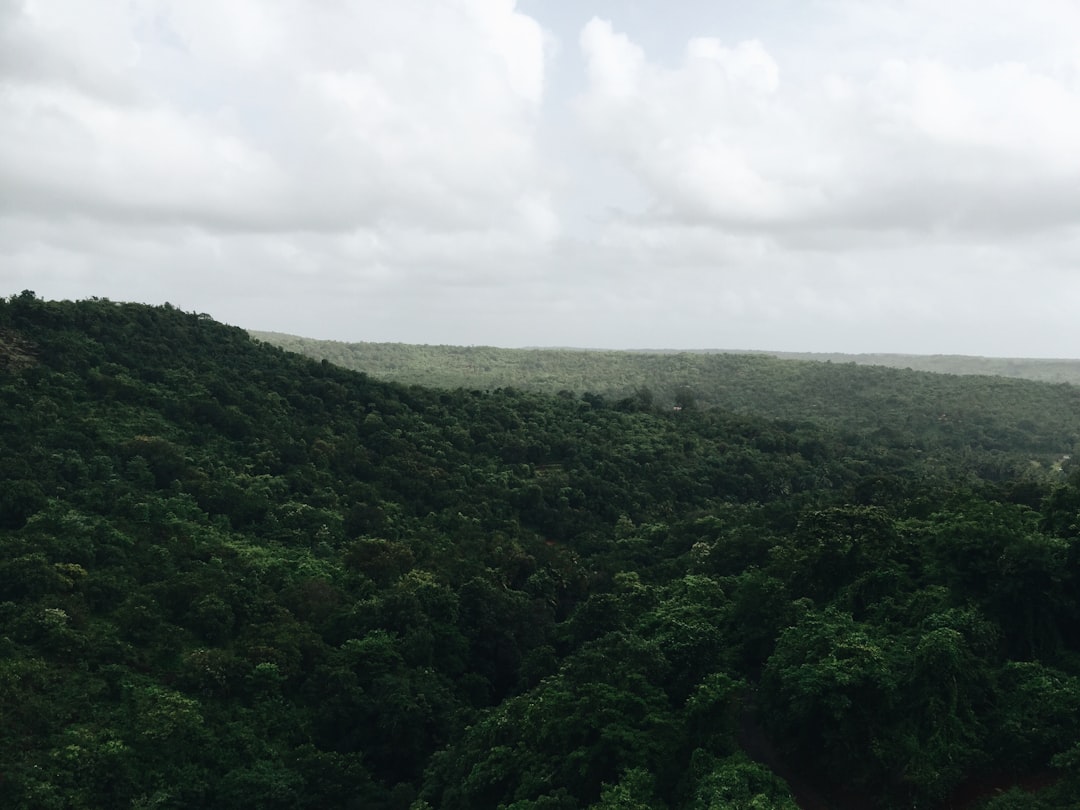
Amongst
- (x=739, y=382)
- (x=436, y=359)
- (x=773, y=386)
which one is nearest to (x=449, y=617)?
(x=773, y=386)

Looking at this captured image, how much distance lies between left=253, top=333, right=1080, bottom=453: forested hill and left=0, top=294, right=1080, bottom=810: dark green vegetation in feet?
114

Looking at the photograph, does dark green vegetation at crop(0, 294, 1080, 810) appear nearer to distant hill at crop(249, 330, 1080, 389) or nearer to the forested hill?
the forested hill

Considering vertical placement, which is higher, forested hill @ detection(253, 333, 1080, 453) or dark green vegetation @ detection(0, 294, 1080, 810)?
forested hill @ detection(253, 333, 1080, 453)

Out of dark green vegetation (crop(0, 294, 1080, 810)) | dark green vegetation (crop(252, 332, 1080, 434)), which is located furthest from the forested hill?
dark green vegetation (crop(0, 294, 1080, 810))

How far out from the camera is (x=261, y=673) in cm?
2767

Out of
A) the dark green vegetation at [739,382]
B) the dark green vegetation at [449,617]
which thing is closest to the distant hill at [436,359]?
the dark green vegetation at [739,382]

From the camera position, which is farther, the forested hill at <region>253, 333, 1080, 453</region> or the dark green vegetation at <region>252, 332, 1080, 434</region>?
the dark green vegetation at <region>252, 332, 1080, 434</region>

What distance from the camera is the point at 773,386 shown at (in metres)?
127

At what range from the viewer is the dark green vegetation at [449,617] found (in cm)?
2027

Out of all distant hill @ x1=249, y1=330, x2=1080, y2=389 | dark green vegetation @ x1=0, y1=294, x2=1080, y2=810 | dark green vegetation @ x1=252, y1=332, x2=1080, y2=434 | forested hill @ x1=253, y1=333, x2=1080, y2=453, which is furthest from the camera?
distant hill @ x1=249, y1=330, x2=1080, y2=389

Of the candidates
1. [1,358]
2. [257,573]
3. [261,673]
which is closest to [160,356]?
[1,358]

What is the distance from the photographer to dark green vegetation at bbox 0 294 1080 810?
20266 mm

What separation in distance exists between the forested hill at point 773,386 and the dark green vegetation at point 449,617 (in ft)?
114

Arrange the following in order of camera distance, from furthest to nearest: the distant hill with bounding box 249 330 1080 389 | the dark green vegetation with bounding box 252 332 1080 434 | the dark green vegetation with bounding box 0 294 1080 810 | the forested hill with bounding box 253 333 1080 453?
the distant hill with bounding box 249 330 1080 389, the dark green vegetation with bounding box 252 332 1080 434, the forested hill with bounding box 253 333 1080 453, the dark green vegetation with bounding box 0 294 1080 810
